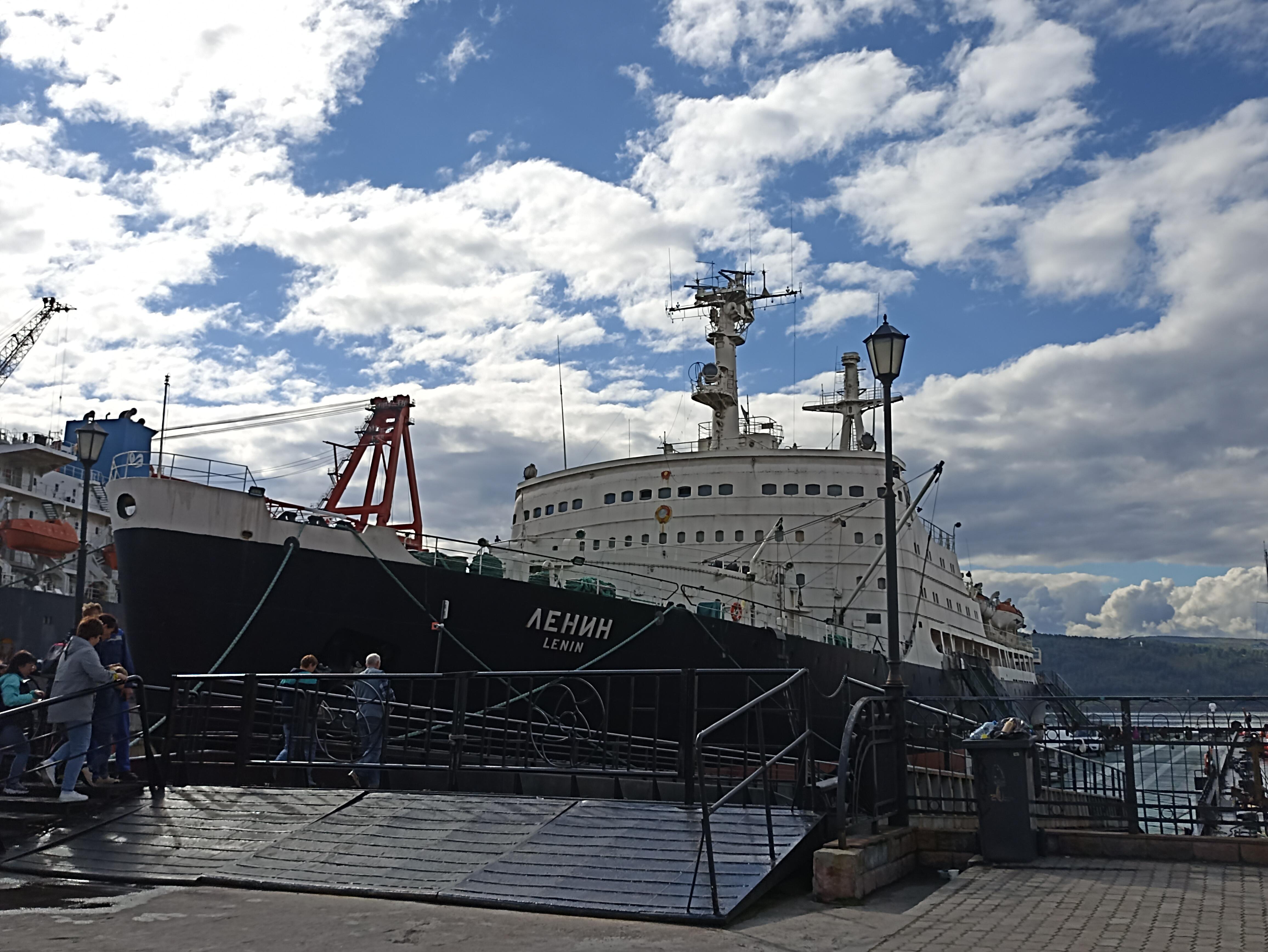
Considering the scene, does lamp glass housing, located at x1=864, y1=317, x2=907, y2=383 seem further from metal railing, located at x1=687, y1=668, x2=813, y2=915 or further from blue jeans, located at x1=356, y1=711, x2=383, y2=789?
blue jeans, located at x1=356, y1=711, x2=383, y2=789

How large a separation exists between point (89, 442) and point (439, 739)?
6.25m

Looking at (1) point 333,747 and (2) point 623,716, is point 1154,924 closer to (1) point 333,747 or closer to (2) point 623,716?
(1) point 333,747

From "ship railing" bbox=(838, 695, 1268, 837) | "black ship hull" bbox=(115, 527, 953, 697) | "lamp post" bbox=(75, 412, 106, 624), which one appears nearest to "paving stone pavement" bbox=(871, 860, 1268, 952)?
"ship railing" bbox=(838, 695, 1268, 837)

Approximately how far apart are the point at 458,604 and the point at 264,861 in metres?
8.83

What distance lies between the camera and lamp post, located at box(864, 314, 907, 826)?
792 cm

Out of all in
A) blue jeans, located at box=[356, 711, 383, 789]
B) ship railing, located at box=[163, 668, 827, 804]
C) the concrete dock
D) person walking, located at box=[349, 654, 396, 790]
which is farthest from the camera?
blue jeans, located at box=[356, 711, 383, 789]

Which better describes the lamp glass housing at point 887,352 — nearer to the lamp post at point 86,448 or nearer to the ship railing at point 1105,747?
the ship railing at point 1105,747

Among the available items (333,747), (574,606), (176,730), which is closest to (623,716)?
(574,606)

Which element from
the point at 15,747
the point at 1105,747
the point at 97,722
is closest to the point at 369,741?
the point at 97,722

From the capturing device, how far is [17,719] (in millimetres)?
9586

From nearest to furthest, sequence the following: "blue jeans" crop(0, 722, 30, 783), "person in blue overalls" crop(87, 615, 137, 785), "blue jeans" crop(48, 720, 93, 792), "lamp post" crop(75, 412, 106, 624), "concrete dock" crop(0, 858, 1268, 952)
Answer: "concrete dock" crop(0, 858, 1268, 952), "blue jeans" crop(48, 720, 93, 792), "blue jeans" crop(0, 722, 30, 783), "person in blue overalls" crop(87, 615, 137, 785), "lamp post" crop(75, 412, 106, 624)

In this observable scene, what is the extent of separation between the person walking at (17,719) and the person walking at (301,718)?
213 cm

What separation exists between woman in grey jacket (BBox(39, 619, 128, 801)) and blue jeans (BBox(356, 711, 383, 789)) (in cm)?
238

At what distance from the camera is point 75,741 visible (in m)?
8.74
